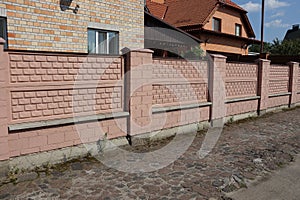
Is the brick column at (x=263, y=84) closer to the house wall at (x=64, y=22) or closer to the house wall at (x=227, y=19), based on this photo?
the house wall at (x=64, y=22)

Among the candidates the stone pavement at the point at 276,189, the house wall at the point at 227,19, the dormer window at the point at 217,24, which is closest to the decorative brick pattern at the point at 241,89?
the stone pavement at the point at 276,189

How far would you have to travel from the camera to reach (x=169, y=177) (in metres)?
3.95

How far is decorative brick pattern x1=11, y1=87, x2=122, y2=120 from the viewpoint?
389cm

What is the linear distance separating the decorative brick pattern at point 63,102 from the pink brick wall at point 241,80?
4.13 metres

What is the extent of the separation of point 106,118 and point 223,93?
4.13 meters

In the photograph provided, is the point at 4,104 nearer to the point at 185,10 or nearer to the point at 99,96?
the point at 99,96

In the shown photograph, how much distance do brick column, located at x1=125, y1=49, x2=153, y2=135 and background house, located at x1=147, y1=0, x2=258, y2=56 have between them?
46.7 ft

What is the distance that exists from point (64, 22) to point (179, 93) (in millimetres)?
3511

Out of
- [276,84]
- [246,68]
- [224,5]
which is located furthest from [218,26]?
[246,68]

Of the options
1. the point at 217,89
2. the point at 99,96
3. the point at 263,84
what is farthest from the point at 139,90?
the point at 263,84

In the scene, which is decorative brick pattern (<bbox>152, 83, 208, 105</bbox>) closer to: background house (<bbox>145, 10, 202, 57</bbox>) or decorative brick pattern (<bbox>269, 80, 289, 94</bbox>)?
background house (<bbox>145, 10, 202, 57</bbox>)

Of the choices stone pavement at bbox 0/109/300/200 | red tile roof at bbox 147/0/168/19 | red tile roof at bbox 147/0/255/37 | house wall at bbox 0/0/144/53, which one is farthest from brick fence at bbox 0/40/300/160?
red tile roof at bbox 147/0/168/19

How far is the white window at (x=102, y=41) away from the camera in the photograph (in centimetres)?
736

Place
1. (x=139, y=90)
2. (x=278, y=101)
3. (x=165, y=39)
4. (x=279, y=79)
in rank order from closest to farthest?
1. (x=139, y=90)
2. (x=165, y=39)
3. (x=279, y=79)
4. (x=278, y=101)
